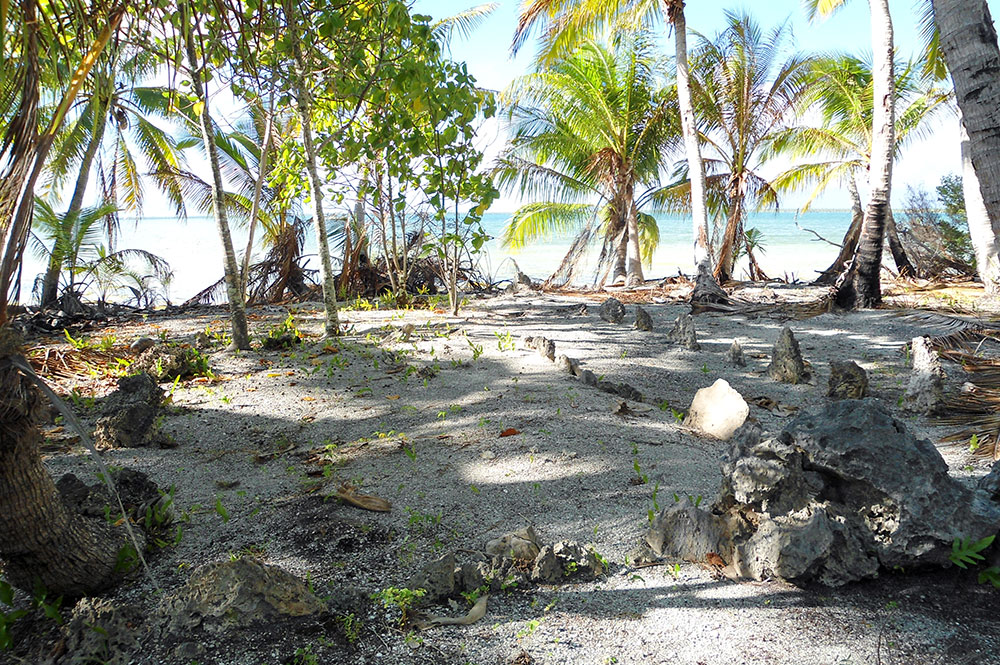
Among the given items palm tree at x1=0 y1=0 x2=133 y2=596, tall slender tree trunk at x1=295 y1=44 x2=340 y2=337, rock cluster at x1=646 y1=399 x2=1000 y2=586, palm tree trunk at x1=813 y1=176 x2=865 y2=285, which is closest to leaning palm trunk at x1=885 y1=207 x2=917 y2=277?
palm tree trunk at x1=813 y1=176 x2=865 y2=285

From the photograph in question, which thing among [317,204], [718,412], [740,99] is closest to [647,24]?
[740,99]

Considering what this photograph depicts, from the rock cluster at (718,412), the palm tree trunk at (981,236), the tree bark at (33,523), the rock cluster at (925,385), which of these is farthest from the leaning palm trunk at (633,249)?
the tree bark at (33,523)

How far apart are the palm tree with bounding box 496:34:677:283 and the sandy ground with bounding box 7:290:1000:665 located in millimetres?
8787

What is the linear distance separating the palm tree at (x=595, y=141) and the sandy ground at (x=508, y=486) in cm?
879

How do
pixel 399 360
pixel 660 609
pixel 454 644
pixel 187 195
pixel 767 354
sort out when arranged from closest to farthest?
pixel 454 644, pixel 660 609, pixel 399 360, pixel 767 354, pixel 187 195

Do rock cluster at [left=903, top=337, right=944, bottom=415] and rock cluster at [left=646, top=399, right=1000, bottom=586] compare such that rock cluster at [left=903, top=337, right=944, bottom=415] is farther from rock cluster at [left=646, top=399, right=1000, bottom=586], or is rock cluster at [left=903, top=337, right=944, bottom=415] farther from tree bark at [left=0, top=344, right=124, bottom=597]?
tree bark at [left=0, top=344, right=124, bottom=597]

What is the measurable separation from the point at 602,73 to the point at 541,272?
19.0 m

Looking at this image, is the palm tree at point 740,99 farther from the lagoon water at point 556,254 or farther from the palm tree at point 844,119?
the lagoon water at point 556,254

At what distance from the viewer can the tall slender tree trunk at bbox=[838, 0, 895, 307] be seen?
7.67 metres

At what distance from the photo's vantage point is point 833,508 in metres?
2.43

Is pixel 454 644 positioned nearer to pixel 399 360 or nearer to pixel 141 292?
pixel 399 360

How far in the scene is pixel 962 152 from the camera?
454 inches

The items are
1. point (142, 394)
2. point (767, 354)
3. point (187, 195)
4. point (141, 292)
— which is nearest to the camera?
Answer: point (142, 394)

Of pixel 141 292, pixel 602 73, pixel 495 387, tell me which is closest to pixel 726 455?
pixel 495 387
